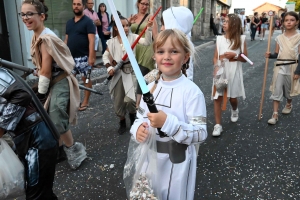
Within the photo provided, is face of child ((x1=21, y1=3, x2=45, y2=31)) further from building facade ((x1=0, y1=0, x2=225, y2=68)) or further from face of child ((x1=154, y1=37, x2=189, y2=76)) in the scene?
building facade ((x1=0, y1=0, x2=225, y2=68))

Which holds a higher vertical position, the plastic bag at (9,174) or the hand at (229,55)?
the hand at (229,55)

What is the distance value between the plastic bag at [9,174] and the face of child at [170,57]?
1.03m

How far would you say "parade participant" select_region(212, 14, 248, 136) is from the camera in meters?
3.90

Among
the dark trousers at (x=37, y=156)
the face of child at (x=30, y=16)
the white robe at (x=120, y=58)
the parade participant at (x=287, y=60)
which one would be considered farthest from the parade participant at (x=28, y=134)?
the parade participant at (x=287, y=60)

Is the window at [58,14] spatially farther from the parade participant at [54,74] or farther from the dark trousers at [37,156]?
the dark trousers at [37,156]

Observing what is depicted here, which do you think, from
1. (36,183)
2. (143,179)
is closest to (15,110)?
(36,183)

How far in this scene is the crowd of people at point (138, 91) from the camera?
5.63 ft

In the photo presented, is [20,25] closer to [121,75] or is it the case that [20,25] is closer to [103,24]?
[103,24]

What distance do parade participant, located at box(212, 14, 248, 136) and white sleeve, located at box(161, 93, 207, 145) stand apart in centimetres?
243

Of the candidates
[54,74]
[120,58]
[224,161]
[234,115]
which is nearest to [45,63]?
[54,74]

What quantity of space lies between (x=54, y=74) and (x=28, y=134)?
113 cm

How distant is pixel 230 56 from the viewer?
3.97m

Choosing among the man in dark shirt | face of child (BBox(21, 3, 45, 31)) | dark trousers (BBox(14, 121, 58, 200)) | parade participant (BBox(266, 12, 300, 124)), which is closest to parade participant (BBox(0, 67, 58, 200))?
dark trousers (BBox(14, 121, 58, 200))

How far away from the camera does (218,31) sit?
23.4 m
